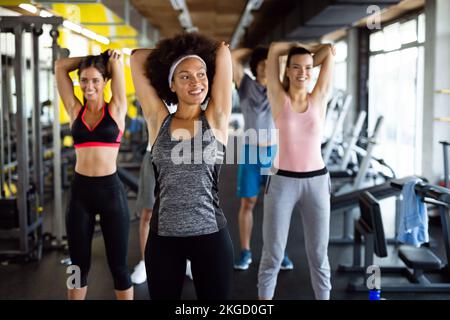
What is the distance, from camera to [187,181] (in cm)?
151

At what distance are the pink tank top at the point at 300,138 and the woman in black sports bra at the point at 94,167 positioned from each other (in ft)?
2.12

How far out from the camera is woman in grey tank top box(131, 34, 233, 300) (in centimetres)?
151

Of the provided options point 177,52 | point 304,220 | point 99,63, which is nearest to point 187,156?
point 177,52

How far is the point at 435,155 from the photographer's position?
4.97m

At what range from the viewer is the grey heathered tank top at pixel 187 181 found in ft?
4.95

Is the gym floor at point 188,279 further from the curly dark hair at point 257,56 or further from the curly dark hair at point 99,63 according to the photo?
the curly dark hair at point 99,63

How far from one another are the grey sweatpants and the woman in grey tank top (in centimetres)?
55

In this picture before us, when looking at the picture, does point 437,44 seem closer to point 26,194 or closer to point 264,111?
point 264,111

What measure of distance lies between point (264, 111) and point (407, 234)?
0.93 metres

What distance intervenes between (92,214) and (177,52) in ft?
3.15

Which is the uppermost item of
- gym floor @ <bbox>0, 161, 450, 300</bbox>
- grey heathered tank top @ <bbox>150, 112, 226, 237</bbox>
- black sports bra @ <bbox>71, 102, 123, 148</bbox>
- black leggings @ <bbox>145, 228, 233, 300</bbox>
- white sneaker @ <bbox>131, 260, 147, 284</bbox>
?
black sports bra @ <bbox>71, 102, 123, 148</bbox>

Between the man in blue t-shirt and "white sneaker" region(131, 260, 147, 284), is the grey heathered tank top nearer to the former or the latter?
the man in blue t-shirt

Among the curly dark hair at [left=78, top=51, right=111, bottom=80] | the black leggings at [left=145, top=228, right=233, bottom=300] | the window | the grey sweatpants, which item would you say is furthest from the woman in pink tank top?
the window
